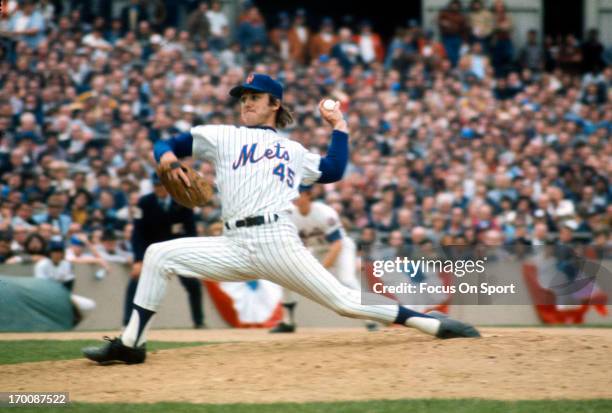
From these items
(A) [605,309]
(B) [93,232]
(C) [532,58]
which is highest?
(C) [532,58]

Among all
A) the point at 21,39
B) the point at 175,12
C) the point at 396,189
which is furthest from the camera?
the point at 175,12

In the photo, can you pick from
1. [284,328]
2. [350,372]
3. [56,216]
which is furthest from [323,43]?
[350,372]

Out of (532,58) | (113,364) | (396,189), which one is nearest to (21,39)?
(396,189)

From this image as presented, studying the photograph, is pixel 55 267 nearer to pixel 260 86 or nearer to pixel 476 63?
pixel 260 86

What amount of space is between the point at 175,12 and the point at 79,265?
7394 millimetres

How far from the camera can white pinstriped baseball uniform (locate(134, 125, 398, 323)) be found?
6.41 m

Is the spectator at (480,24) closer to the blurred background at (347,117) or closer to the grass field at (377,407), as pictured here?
the blurred background at (347,117)

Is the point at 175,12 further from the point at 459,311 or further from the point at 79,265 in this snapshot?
the point at 459,311

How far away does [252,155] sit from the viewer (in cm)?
648

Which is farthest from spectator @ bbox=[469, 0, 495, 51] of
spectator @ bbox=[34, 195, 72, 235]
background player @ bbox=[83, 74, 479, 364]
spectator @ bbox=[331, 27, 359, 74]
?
background player @ bbox=[83, 74, 479, 364]

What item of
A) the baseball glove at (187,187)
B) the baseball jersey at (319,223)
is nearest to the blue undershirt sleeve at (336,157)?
the baseball glove at (187,187)

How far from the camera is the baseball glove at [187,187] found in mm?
6211

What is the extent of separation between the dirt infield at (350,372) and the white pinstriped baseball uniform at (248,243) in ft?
1.44

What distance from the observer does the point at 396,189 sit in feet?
45.4
